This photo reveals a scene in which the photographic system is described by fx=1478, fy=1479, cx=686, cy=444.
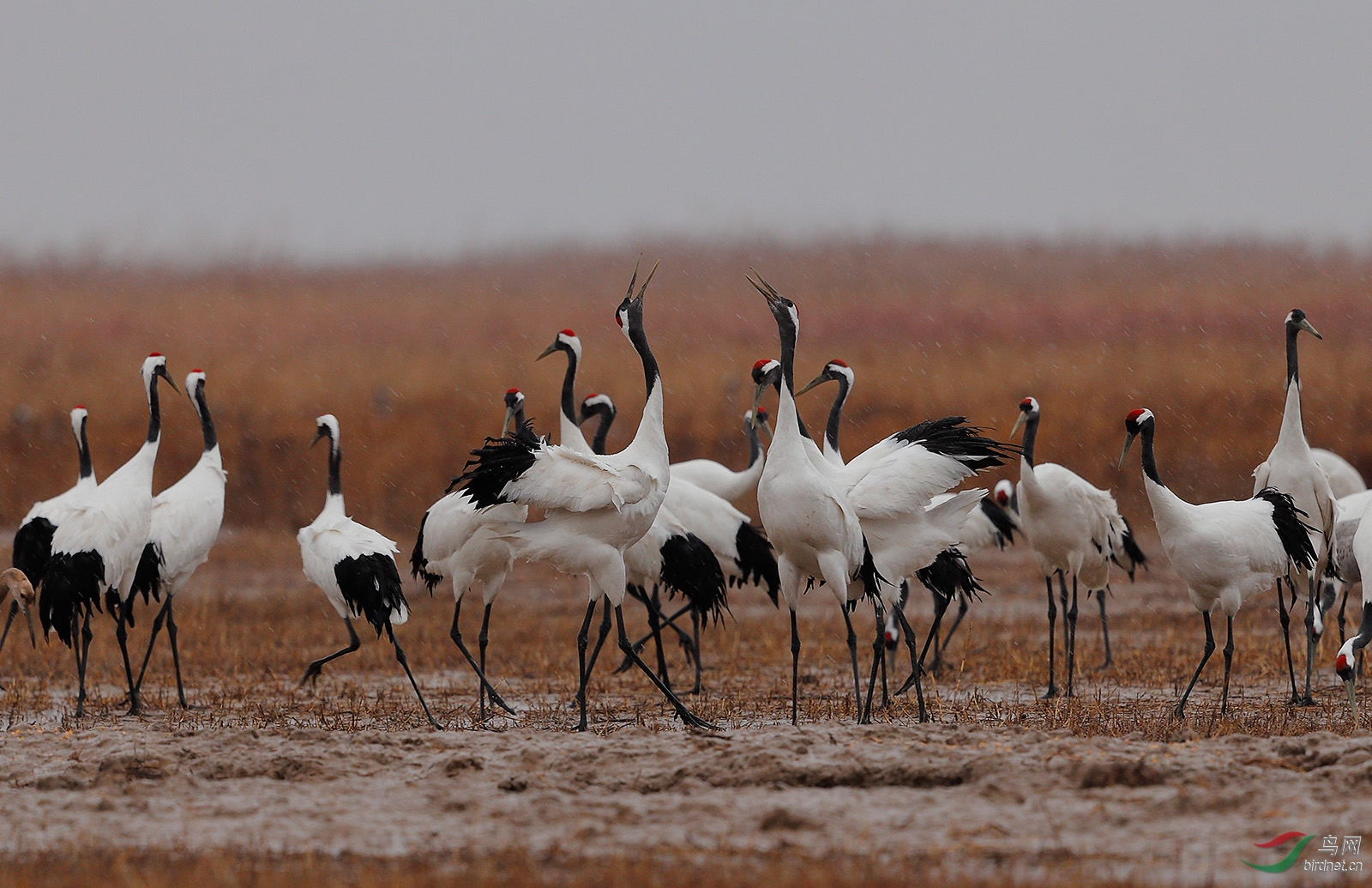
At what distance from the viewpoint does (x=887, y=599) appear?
8.67 metres

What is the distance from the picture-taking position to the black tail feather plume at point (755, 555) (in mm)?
10281

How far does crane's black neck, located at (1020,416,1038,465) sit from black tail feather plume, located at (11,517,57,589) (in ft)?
20.9

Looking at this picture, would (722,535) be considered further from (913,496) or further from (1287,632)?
(1287,632)

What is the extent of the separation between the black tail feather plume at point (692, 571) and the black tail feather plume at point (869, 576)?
1.34 metres

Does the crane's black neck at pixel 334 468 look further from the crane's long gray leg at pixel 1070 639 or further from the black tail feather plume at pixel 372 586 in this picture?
the crane's long gray leg at pixel 1070 639

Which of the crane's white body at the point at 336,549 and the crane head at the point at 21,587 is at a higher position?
the crane's white body at the point at 336,549

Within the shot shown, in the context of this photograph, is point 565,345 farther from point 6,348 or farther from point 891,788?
point 6,348

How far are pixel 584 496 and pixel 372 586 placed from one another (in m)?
1.73

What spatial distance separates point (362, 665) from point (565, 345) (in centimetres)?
293

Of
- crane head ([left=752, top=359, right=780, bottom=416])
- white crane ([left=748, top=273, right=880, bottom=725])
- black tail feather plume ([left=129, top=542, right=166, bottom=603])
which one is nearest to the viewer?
white crane ([left=748, top=273, right=880, bottom=725])

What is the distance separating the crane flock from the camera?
7.59 meters

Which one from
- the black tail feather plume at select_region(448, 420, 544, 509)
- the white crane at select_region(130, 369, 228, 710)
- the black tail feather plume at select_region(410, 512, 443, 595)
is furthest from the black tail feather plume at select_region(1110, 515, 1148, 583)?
the white crane at select_region(130, 369, 228, 710)

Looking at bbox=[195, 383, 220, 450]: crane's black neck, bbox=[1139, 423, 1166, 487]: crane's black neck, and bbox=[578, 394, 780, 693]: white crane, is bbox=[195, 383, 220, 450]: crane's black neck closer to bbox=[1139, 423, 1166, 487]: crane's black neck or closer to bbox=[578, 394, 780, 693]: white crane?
bbox=[578, 394, 780, 693]: white crane

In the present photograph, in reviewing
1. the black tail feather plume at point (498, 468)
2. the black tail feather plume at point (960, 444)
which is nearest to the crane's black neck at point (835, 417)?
the black tail feather plume at point (960, 444)
